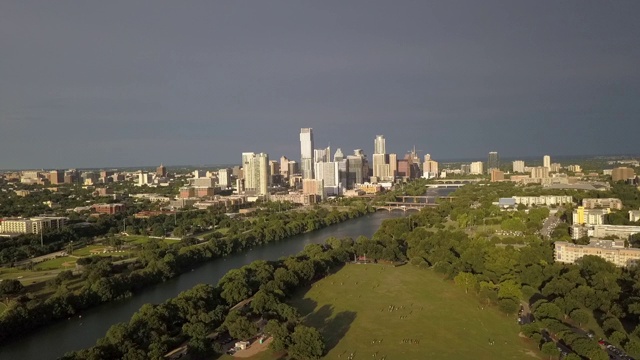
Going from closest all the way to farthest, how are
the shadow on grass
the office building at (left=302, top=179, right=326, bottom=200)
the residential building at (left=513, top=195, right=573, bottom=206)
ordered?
the shadow on grass
the residential building at (left=513, top=195, right=573, bottom=206)
the office building at (left=302, top=179, right=326, bottom=200)

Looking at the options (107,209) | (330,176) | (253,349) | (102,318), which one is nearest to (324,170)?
(330,176)

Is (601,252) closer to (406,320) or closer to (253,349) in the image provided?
(406,320)

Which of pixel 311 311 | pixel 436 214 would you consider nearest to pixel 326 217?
pixel 436 214

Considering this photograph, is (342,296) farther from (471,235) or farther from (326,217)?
(326,217)

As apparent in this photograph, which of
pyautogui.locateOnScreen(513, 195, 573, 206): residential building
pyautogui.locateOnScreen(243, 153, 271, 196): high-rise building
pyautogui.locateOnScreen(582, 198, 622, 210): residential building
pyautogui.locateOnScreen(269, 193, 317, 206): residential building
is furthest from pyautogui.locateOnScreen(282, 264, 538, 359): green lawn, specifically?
pyautogui.locateOnScreen(243, 153, 271, 196): high-rise building

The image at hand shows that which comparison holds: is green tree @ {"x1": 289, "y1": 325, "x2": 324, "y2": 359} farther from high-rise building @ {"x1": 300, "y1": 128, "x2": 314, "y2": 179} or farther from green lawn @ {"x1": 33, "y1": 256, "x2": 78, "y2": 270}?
high-rise building @ {"x1": 300, "y1": 128, "x2": 314, "y2": 179}

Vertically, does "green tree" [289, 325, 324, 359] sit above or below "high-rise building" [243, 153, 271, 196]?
below
